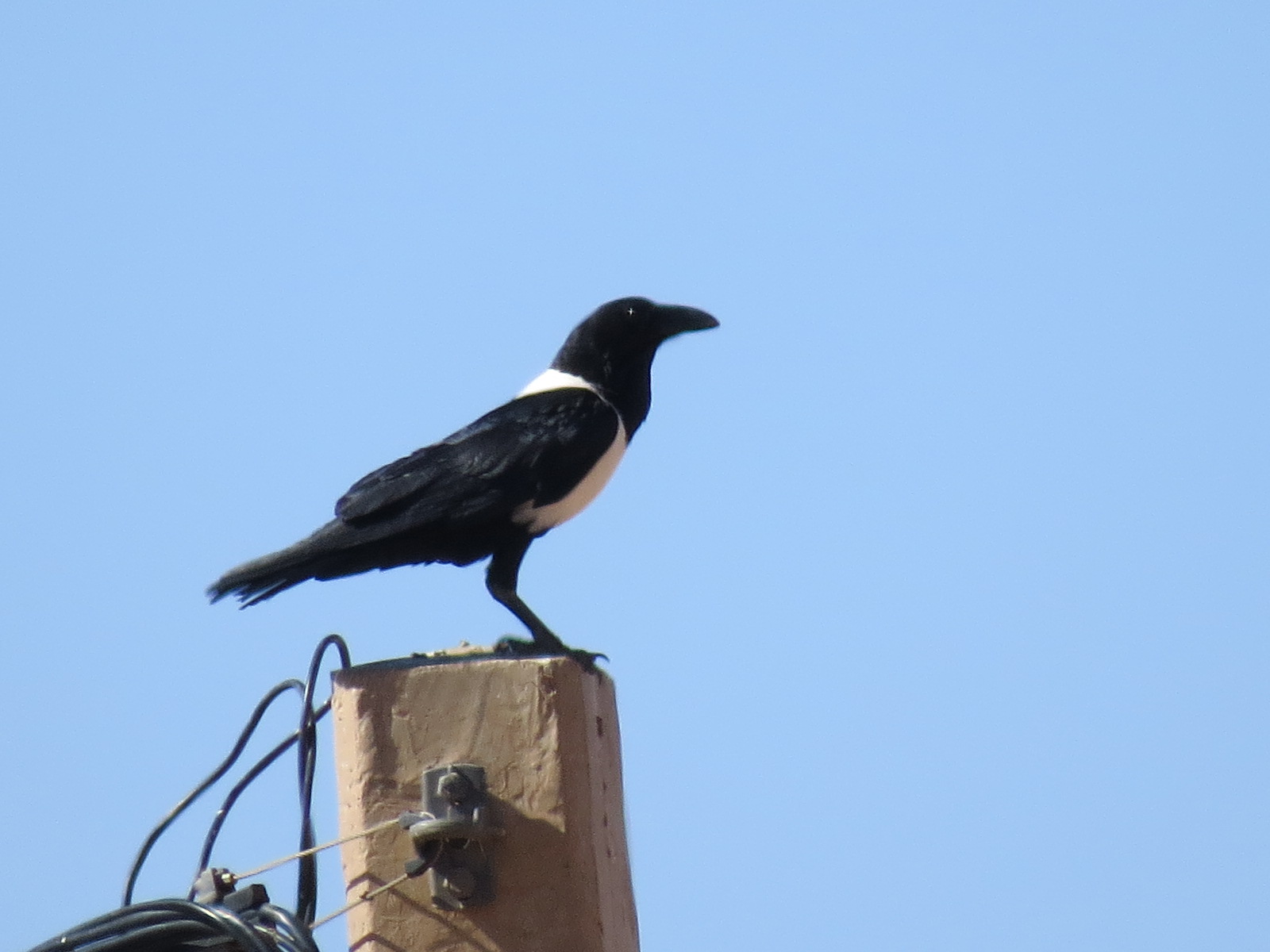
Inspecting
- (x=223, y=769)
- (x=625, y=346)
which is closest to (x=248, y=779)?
(x=223, y=769)

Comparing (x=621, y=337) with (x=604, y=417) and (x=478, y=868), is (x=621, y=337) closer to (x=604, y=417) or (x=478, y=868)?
(x=604, y=417)

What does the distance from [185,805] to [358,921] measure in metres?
0.53

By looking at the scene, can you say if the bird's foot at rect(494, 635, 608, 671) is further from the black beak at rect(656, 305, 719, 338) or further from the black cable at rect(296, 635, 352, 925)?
the black beak at rect(656, 305, 719, 338)

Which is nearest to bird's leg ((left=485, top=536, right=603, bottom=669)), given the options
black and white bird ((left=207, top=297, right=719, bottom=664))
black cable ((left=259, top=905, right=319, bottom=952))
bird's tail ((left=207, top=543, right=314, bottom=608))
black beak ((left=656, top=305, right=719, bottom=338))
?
black and white bird ((left=207, top=297, right=719, bottom=664))

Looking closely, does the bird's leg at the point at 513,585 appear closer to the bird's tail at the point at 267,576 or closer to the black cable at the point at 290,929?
the bird's tail at the point at 267,576

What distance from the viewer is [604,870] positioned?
4590mm

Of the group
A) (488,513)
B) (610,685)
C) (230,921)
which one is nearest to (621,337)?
(488,513)

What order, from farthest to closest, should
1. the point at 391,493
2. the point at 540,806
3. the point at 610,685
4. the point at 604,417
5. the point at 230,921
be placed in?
the point at 604,417, the point at 391,493, the point at 610,685, the point at 540,806, the point at 230,921

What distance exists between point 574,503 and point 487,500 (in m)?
0.46

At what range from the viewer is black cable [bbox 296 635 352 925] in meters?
4.42

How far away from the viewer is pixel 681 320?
25.5 ft

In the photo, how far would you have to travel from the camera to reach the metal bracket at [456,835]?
4445mm

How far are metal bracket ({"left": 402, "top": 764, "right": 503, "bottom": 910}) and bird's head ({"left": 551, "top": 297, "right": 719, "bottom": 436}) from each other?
301 cm

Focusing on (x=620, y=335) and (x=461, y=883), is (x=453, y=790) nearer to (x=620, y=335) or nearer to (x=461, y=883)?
(x=461, y=883)
